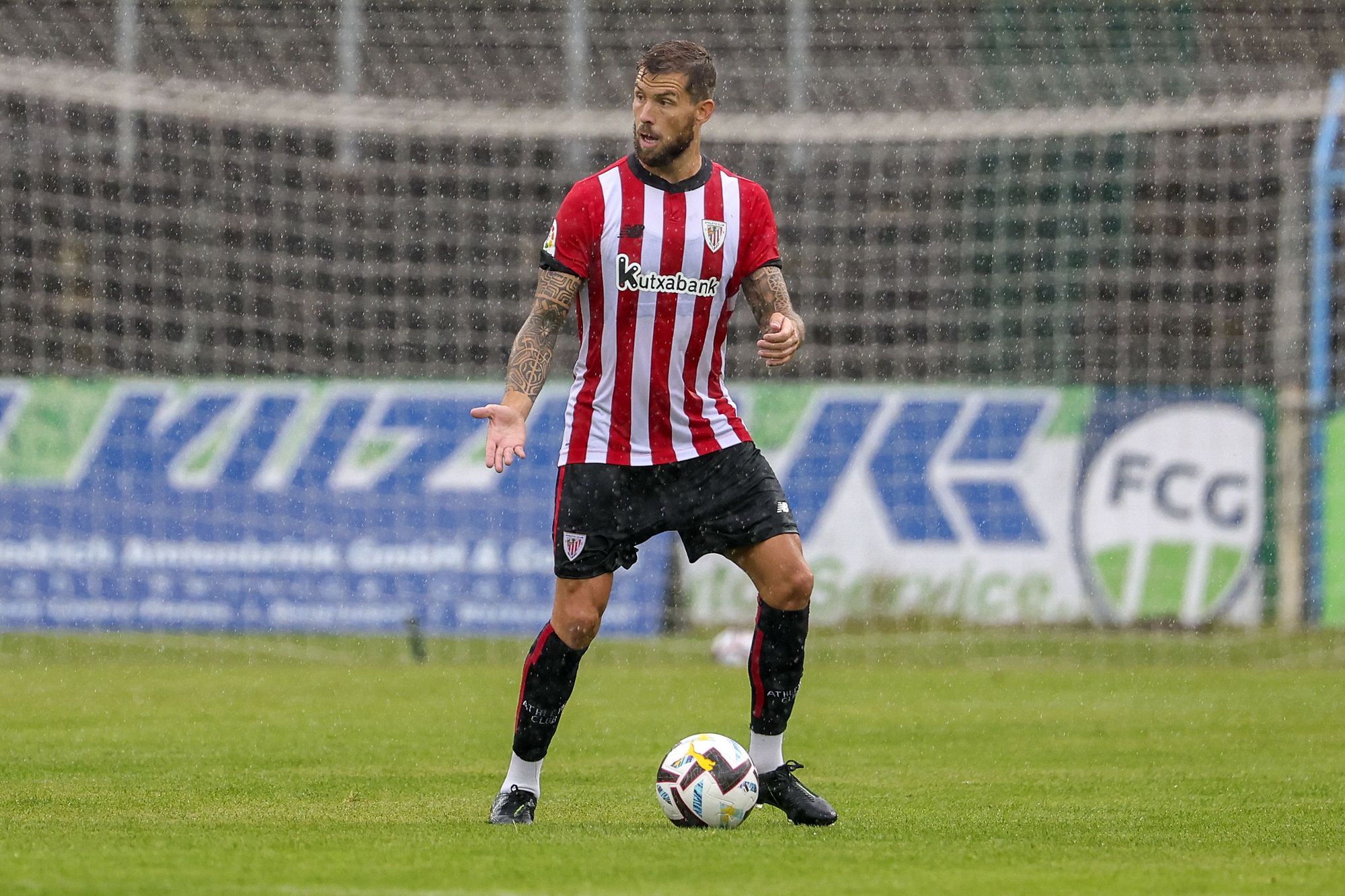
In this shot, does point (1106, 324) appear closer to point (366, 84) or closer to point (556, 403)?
point (556, 403)

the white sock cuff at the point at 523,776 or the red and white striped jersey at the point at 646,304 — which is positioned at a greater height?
the red and white striped jersey at the point at 646,304

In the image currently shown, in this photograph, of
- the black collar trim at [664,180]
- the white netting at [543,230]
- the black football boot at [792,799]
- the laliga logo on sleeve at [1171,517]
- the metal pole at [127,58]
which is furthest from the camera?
the white netting at [543,230]

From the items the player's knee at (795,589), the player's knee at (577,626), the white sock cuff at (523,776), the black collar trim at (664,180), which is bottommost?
the white sock cuff at (523,776)

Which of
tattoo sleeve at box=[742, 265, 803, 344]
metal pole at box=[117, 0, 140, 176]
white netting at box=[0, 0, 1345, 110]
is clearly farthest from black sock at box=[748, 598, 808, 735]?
white netting at box=[0, 0, 1345, 110]

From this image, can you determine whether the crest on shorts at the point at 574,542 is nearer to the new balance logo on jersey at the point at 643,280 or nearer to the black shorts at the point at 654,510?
the black shorts at the point at 654,510

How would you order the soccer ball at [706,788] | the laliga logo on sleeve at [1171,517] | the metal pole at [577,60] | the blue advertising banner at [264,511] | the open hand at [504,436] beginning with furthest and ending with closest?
the metal pole at [577,60] < the laliga logo on sleeve at [1171,517] < the blue advertising banner at [264,511] < the soccer ball at [706,788] < the open hand at [504,436]

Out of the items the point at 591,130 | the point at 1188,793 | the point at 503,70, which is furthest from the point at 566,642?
the point at 503,70

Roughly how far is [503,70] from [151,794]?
11365 mm

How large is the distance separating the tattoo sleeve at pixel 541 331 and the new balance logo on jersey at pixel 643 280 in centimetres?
15

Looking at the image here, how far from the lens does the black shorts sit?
20.9 ft

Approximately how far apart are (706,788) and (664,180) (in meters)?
1.99

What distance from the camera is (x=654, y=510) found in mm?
6434

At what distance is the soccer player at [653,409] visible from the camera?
20.9 feet

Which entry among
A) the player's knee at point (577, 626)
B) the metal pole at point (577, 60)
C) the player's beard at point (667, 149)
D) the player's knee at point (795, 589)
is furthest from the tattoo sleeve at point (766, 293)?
the metal pole at point (577, 60)
